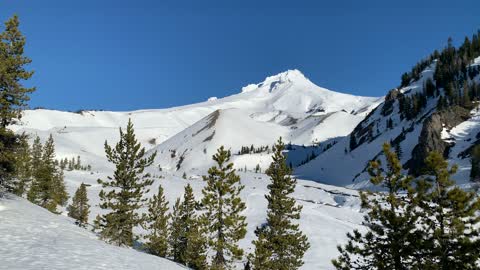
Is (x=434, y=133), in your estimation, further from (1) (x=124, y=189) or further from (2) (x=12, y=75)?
(2) (x=12, y=75)

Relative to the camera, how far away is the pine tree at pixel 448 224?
18.8 m

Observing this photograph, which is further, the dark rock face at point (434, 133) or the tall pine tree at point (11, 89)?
the dark rock face at point (434, 133)

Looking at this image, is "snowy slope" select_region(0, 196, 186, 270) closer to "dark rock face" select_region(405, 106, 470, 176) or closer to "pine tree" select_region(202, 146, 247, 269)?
"pine tree" select_region(202, 146, 247, 269)

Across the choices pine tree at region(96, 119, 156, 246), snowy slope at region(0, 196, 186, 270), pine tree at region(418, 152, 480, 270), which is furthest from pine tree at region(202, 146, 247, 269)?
pine tree at region(418, 152, 480, 270)

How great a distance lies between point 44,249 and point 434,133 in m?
163

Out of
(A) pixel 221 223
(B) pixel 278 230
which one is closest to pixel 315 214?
(B) pixel 278 230

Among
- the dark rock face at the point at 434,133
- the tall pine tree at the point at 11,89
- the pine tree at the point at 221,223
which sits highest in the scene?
the dark rock face at the point at 434,133

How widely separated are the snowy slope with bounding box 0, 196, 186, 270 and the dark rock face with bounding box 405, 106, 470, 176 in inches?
Result: 5836

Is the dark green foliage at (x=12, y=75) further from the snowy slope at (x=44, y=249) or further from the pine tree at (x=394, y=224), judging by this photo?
the pine tree at (x=394, y=224)

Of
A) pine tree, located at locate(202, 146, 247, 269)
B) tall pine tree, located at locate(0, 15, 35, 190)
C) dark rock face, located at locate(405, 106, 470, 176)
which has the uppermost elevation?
dark rock face, located at locate(405, 106, 470, 176)

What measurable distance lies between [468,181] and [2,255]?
412 ft

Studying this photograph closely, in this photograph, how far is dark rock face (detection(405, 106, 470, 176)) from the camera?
15650 centimetres

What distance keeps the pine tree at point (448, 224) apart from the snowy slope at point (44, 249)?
1433cm

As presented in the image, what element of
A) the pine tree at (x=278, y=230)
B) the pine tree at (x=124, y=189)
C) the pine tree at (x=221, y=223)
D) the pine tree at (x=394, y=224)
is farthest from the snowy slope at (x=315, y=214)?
the pine tree at (x=394, y=224)
